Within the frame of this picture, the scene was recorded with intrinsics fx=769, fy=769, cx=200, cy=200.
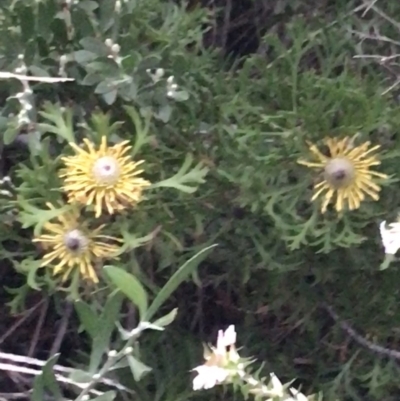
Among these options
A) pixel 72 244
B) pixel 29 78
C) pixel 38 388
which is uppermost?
pixel 29 78

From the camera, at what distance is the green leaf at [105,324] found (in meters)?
0.54

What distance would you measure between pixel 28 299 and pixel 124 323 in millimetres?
96

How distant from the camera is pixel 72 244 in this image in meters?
0.61

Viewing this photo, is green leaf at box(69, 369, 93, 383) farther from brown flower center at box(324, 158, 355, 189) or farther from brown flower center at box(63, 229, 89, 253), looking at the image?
brown flower center at box(324, 158, 355, 189)

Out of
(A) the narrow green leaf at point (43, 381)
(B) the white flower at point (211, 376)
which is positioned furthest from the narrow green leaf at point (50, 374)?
(B) the white flower at point (211, 376)

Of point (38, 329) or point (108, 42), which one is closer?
point (108, 42)

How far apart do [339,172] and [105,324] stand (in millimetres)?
218

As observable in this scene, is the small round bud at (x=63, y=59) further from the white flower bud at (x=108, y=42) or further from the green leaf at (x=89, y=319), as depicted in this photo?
the green leaf at (x=89, y=319)

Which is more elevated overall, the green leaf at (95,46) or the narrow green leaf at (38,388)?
the green leaf at (95,46)

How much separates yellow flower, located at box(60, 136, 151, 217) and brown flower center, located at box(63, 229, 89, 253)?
28 mm

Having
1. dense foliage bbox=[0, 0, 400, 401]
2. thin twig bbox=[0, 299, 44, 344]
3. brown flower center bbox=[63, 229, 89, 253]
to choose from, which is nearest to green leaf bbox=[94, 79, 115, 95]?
dense foliage bbox=[0, 0, 400, 401]

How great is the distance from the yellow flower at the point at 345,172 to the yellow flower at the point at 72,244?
174 millimetres

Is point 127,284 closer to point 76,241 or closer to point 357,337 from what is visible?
point 76,241

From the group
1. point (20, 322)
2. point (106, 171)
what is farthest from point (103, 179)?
point (20, 322)
